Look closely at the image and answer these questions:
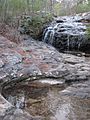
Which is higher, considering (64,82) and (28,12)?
(28,12)

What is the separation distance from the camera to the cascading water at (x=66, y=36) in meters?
14.6

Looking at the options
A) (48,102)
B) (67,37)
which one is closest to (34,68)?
(48,102)

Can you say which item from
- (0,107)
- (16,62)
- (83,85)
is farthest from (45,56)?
(0,107)

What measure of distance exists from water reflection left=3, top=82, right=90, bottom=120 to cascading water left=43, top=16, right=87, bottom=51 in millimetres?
7484

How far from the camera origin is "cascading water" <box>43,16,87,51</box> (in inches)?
576

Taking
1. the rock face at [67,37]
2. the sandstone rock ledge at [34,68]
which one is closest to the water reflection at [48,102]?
the sandstone rock ledge at [34,68]

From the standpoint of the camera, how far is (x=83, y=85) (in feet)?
24.6

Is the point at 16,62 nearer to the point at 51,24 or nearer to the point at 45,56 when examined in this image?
the point at 45,56

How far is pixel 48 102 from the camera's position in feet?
20.1

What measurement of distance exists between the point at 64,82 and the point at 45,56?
2484 mm

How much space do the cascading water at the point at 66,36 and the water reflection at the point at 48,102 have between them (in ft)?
24.6

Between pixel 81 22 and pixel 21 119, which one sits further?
pixel 81 22

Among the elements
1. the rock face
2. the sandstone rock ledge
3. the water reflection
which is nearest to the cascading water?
the rock face

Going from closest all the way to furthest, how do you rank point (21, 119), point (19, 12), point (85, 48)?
point (21, 119) → point (85, 48) → point (19, 12)
